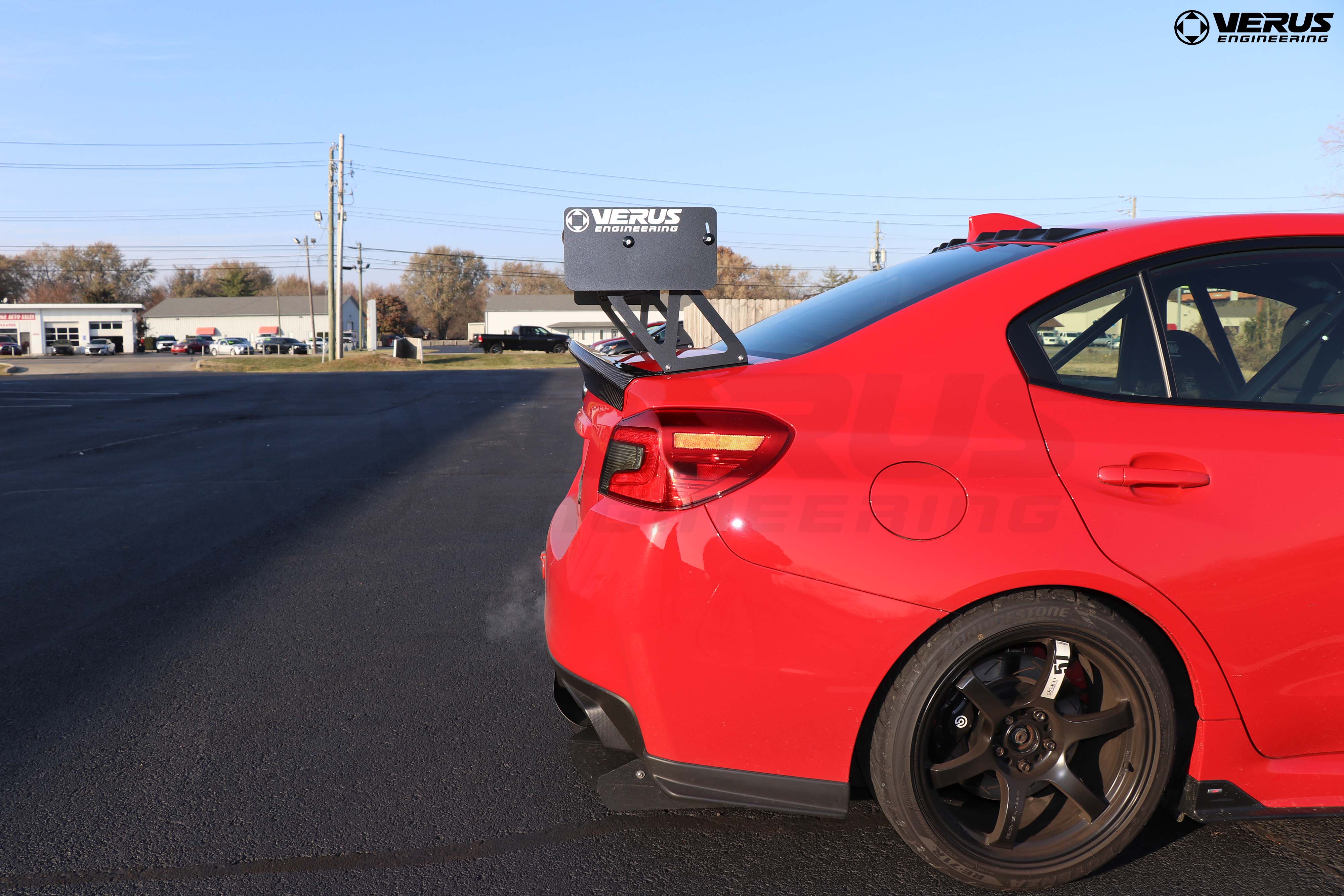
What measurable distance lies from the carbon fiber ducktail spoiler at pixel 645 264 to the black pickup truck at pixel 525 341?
185 feet

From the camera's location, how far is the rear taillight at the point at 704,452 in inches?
83.3

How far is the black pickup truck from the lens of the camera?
58.6 meters

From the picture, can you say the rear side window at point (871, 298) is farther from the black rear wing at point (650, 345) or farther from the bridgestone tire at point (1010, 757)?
the bridgestone tire at point (1010, 757)

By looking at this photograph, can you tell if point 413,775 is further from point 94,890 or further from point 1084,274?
point 1084,274

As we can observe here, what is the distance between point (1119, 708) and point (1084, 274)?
111cm

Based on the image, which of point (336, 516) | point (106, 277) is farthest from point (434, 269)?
point (336, 516)

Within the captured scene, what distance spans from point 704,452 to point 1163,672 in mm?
1252

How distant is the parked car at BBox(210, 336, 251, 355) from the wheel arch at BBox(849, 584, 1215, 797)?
257ft

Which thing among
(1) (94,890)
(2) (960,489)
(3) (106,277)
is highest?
(3) (106,277)

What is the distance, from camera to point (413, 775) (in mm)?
2820

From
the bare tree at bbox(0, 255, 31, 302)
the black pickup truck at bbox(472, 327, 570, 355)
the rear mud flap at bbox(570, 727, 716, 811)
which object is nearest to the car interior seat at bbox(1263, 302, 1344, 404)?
the rear mud flap at bbox(570, 727, 716, 811)

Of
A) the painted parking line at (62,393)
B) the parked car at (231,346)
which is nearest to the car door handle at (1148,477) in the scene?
the painted parking line at (62,393)

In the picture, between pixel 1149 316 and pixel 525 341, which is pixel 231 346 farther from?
pixel 1149 316

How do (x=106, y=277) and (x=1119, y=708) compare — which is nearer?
(x=1119, y=708)
